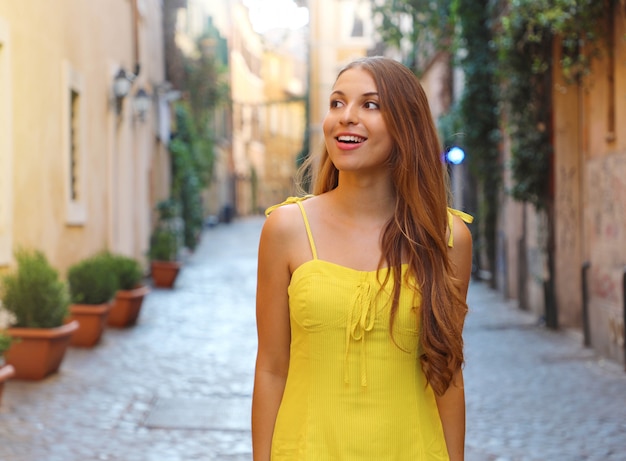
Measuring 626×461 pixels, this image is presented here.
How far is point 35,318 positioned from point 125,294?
381 centimetres

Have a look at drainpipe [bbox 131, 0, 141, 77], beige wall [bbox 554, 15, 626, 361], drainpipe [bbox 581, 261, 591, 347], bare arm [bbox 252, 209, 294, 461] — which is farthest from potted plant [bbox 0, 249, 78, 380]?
A: drainpipe [bbox 131, 0, 141, 77]

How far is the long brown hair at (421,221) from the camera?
2312 millimetres

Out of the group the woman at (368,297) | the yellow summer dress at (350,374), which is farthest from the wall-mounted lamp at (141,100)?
the yellow summer dress at (350,374)

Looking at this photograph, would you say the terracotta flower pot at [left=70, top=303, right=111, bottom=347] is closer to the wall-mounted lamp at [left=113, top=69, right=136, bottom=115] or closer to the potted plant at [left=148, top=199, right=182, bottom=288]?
the wall-mounted lamp at [left=113, top=69, right=136, bottom=115]

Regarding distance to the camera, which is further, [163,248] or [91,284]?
[163,248]

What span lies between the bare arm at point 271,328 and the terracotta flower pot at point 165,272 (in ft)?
50.2

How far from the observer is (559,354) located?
33.8 ft

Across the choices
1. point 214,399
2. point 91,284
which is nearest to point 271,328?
point 214,399

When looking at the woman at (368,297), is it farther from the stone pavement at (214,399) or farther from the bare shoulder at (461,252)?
the stone pavement at (214,399)

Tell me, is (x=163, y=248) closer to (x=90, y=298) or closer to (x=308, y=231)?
(x=90, y=298)

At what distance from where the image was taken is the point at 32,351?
820cm

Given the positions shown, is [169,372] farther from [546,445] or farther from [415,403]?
[415,403]

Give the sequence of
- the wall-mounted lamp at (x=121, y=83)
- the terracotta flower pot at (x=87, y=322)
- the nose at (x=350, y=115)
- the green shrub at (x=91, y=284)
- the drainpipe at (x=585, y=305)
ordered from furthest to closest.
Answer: the wall-mounted lamp at (x=121, y=83) → the drainpipe at (x=585, y=305) → the green shrub at (x=91, y=284) → the terracotta flower pot at (x=87, y=322) → the nose at (x=350, y=115)

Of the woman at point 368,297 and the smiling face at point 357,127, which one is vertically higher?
the smiling face at point 357,127
